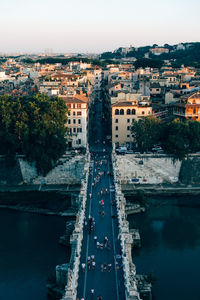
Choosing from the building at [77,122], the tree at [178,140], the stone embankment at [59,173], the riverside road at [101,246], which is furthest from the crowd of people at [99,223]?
the tree at [178,140]

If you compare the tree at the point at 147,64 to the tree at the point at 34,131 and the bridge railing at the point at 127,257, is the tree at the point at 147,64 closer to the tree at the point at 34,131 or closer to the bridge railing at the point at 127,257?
the tree at the point at 34,131

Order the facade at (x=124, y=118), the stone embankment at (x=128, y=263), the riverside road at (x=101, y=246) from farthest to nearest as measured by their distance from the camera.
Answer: the facade at (x=124, y=118) < the riverside road at (x=101, y=246) < the stone embankment at (x=128, y=263)

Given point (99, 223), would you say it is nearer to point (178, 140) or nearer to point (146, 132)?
point (178, 140)

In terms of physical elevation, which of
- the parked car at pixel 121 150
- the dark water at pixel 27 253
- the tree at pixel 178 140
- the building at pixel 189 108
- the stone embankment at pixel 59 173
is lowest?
the dark water at pixel 27 253

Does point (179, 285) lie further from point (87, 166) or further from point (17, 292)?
point (87, 166)

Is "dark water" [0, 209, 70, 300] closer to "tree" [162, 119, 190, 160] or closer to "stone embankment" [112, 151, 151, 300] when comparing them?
"stone embankment" [112, 151, 151, 300]
